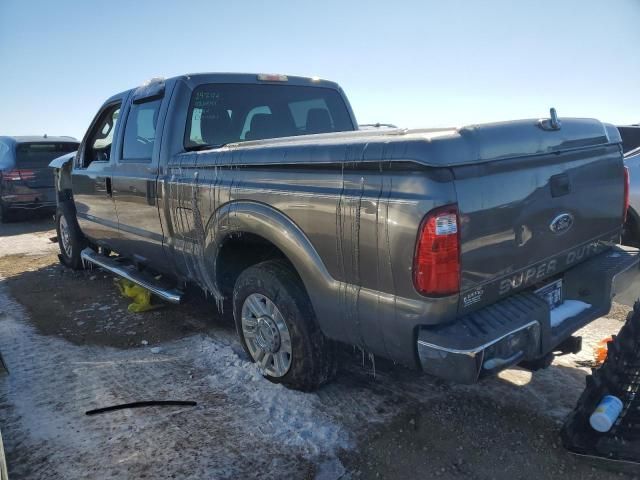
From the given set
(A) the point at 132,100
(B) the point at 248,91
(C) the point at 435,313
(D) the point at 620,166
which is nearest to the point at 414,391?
(C) the point at 435,313

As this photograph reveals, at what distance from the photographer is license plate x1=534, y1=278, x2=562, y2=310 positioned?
2.72 metres

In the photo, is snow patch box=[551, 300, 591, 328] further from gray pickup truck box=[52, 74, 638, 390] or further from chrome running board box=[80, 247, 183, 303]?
chrome running board box=[80, 247, 183, 303]

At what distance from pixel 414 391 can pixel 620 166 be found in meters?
1.85

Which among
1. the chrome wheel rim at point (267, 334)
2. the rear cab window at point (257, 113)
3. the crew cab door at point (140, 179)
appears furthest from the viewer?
the crew cab door at point (140, 179)

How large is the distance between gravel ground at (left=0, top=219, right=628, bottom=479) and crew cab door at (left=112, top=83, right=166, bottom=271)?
0.82 meters

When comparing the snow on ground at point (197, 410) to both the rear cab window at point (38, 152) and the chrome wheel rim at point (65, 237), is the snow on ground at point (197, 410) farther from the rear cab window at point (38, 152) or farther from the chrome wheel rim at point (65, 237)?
the rear cab window at point (38, 152)

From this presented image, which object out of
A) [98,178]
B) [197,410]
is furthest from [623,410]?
[98,178]

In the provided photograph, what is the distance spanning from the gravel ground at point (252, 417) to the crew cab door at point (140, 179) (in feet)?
2.68

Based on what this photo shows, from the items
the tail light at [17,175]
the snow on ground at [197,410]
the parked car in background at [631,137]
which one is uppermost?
the parked car in background at [631,137]

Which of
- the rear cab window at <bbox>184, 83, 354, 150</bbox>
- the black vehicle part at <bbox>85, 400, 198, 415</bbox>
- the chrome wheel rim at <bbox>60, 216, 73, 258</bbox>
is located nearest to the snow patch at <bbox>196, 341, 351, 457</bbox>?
the black vehicle part at <bbox>85, 400, 198, 415</bbox>

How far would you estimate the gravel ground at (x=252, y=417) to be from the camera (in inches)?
99.5

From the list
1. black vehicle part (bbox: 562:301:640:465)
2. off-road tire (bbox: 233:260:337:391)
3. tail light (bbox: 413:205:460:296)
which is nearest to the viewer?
tail light (bbox: 413:205:460:296)

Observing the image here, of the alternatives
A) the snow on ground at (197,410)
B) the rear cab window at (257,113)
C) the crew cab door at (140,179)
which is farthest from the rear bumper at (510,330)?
the crew cab door at (140,179)

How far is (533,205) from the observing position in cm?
241
